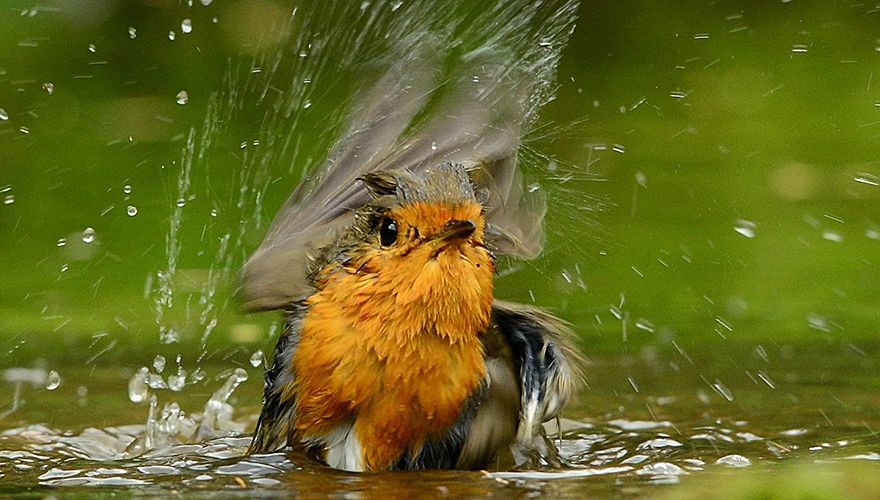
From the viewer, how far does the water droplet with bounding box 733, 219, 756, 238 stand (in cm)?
764

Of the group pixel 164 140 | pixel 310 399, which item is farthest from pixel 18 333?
pixel 310 399

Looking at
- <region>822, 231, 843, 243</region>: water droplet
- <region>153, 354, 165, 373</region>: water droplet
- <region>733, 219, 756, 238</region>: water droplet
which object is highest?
<region>733, 219, 756, 238</region>: water droplet

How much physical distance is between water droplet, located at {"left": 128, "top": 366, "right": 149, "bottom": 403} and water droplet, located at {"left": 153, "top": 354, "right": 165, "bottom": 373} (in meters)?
0.20

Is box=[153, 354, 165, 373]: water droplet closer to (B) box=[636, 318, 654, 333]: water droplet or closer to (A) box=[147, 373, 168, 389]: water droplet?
(A) box=[147, 373, 168, 389]: water droplet

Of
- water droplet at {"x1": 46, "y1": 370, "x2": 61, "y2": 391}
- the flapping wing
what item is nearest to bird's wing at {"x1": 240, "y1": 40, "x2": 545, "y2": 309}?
the flapping wing

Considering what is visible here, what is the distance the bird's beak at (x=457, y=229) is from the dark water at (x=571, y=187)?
1.71 metres

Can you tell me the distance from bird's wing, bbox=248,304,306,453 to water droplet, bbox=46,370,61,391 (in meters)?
1.66

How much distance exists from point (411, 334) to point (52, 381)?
8.19ft

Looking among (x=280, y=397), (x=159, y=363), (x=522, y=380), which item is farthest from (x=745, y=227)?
(x=280, y=397)

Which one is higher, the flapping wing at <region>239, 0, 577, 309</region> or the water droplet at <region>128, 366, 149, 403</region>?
the flapping wing at <region>239, 0, 577, 309</region>

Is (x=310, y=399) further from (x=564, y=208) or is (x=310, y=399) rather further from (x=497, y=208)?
(x=564, y=208)

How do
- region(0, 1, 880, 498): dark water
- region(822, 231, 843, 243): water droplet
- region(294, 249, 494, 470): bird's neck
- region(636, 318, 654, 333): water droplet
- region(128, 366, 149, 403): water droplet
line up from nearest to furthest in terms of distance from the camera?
region(294, 249, 494, 470): bird's neck → region(128, 366, 149, 403): water droplet → region(0, 1, 880, 498): dark water → region(636, 318, 654, 333): water droplet → region(822, 231, 843, 243): water droplet

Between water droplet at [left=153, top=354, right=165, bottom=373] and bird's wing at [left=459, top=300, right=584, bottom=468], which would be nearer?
bird's wing at [left=459, top=300, right=584, bottom=468]

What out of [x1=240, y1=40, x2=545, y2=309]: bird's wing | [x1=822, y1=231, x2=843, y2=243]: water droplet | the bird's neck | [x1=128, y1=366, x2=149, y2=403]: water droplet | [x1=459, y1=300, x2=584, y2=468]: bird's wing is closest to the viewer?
the bird's neck
